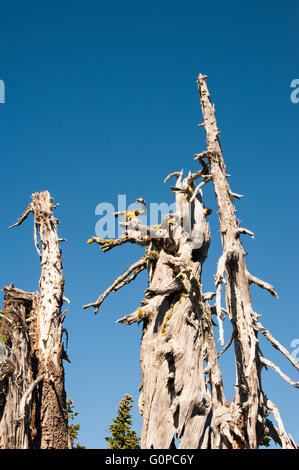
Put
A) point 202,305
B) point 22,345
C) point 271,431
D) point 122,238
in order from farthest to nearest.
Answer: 1. point 22,345
2. point 122,238
3. point 202,305
4. point 271,431

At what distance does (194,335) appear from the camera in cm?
1055

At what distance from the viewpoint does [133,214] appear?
12.0m

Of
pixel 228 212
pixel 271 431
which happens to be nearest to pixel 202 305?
pixel 228 212

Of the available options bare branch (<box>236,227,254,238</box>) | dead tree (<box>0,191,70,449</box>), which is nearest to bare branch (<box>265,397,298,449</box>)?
bare branch (<box>236,227,254,238</box>)

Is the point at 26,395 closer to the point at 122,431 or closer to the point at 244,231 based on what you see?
the point at 244,231

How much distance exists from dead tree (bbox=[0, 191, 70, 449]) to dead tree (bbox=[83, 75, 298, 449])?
3099mm

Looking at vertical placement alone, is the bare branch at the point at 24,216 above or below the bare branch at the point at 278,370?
above

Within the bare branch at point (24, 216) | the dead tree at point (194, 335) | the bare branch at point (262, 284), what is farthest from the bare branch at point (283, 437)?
the bare branch at point (24, 216)

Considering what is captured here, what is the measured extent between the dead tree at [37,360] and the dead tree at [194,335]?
3.10m

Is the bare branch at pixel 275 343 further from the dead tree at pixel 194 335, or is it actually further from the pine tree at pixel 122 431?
the pine tree at pixel 122 431

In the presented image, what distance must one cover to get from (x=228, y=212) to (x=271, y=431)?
4049mm

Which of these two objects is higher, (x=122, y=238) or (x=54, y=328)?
(x=122, y=238)

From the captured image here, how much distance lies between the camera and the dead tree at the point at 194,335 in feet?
29.4
